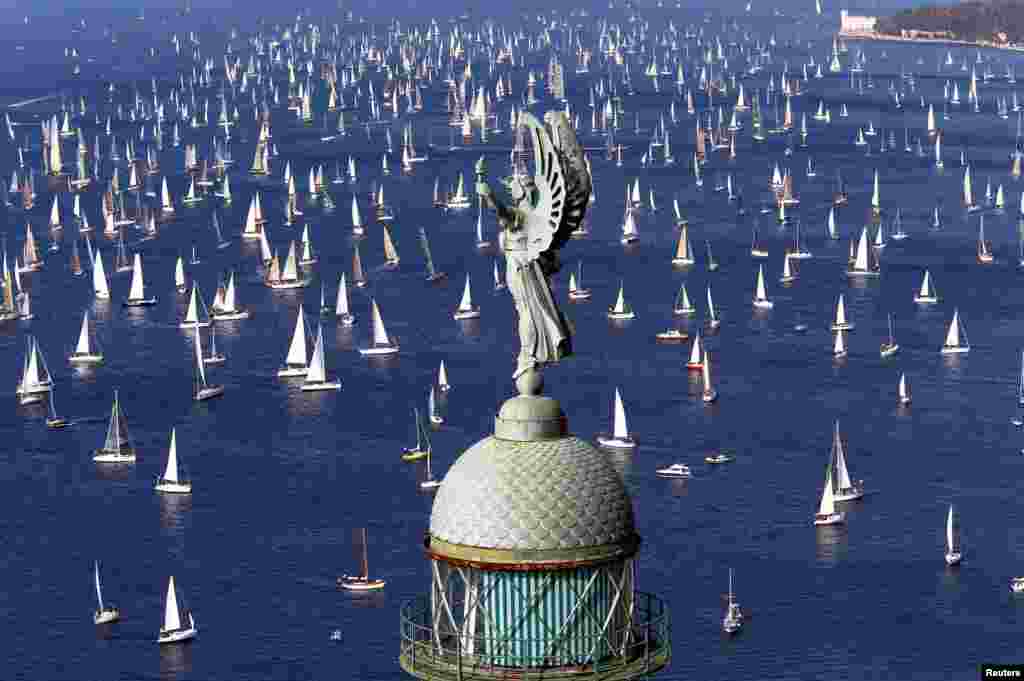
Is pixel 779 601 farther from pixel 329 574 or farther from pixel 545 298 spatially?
pixel 545 298

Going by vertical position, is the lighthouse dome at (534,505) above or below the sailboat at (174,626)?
above

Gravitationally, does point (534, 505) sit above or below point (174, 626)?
above

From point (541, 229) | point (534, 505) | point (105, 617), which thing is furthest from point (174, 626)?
point (534, 505)

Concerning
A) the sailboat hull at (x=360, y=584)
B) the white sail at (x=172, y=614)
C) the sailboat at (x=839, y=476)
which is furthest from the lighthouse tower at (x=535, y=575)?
the sailboat at (x=839, y=476)

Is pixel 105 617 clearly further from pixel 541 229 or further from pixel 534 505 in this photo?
pixel 534 505

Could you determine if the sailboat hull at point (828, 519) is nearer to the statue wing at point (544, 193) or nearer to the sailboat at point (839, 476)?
the sailboat at point (839, 476)

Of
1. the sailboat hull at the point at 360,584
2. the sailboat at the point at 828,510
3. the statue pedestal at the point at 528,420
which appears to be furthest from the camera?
the sailboat at the point at 828,510
